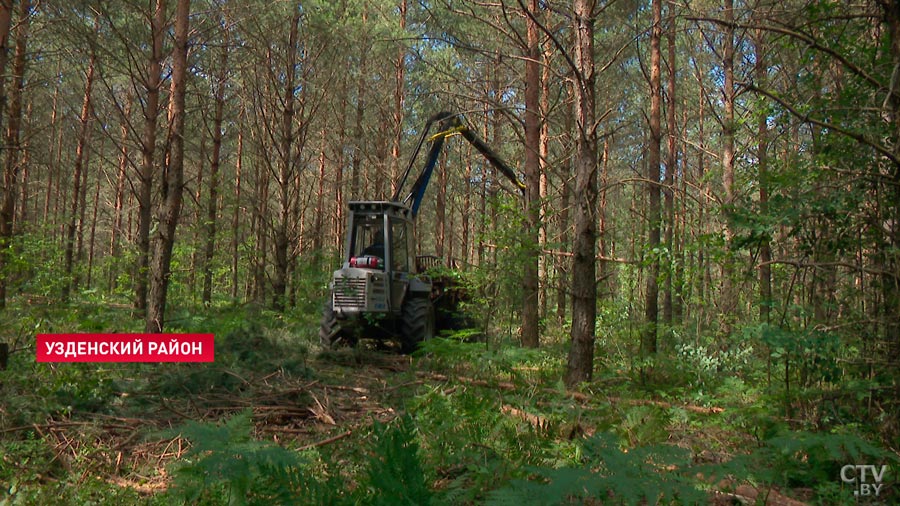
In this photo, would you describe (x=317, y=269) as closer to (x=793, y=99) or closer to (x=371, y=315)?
(x=371, y=315)

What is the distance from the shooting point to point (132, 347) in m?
7.81

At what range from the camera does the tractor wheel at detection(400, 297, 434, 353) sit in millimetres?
9391

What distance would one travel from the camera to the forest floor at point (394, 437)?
247 cm

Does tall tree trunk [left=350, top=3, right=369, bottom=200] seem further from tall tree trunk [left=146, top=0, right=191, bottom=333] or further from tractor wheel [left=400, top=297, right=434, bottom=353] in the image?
tractor wheel [left=400, top=297, right=434, bottom=353]

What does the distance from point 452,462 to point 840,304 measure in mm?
3306

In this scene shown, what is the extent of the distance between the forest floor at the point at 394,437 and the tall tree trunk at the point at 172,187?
1253 mm

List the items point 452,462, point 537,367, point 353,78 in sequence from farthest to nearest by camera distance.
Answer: point 353,78 → point 537,367 → point 452,462

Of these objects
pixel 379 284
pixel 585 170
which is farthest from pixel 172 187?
pixel 585 170

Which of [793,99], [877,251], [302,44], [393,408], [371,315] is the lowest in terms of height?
[393,408]

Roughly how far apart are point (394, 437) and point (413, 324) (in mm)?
7037

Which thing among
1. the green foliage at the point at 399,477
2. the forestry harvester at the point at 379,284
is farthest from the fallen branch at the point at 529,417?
the forestry harvester at the point at 379,284

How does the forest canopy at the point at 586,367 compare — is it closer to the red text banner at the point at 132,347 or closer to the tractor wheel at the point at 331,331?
the red text banner at the point at 132,347

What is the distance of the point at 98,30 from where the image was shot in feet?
39.2

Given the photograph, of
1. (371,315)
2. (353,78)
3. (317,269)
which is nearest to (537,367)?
(371,315)
